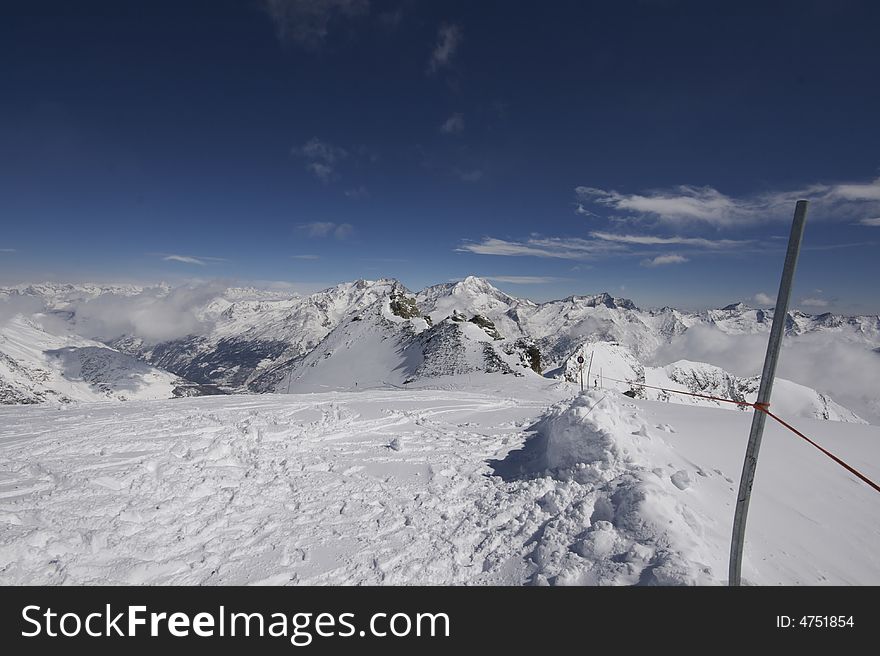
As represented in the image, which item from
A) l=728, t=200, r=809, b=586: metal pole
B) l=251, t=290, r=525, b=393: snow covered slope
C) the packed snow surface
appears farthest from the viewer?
l=251, t=290, r=525, b=393: snow covered slope

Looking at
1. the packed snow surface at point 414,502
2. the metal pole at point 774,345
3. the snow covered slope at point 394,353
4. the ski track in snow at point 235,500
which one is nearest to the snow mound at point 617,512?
the packed snow surface at point 414,502

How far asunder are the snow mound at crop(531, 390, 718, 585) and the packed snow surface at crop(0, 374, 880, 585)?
3 centimetres

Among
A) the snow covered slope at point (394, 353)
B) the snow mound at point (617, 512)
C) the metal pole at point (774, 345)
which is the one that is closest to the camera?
the metal pole at point (774, 345)

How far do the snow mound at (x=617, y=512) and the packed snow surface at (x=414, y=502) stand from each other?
32 mm

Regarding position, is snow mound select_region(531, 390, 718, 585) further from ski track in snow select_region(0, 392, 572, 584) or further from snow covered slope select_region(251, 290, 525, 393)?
snow covered slope select_region(251, 290, 525, 393)

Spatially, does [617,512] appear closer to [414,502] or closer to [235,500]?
[414,502]

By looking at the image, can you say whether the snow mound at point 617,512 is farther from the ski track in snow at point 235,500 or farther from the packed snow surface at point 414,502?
the ski track in snow at point 235,500

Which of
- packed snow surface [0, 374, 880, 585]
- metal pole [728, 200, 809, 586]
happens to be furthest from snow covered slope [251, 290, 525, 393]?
metal pole [728, 200, 809, 586]

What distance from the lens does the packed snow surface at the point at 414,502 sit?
215 inches

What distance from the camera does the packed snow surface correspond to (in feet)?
17.9

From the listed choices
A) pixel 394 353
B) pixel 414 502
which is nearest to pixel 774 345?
pixel 414 502

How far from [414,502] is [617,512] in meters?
3.92

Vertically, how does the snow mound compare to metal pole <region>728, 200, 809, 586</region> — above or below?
below

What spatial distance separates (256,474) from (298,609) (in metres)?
4.56
